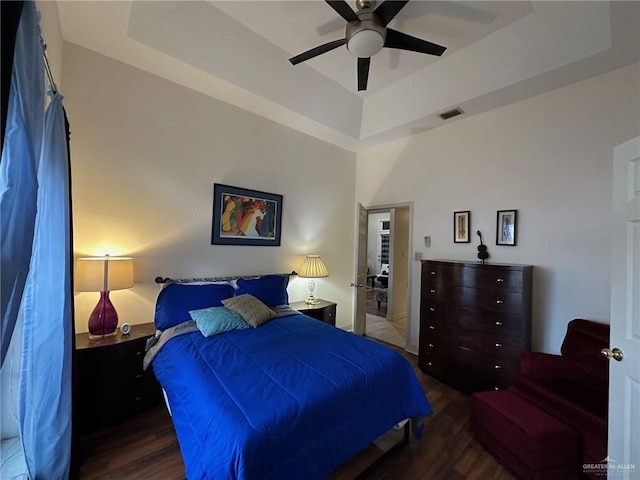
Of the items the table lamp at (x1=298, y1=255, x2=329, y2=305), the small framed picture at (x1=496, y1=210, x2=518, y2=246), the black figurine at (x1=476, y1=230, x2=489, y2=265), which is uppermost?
the small framed picture at (x1=496, y1=210, x2=518, y2=246)

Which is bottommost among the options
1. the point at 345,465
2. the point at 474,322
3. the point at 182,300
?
the point at 345,465

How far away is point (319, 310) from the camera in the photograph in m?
3.41

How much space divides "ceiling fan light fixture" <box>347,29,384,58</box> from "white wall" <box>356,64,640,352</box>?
1.89 metres

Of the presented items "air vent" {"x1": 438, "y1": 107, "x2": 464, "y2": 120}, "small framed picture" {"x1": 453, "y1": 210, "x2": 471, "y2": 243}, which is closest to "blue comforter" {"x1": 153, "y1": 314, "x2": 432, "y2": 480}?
"small framed picture" {"x1": 453, "y1": 210, "x2": 471, "y2": 243}

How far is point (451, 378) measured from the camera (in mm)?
2797

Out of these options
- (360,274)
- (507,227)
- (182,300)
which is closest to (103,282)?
(182,300)

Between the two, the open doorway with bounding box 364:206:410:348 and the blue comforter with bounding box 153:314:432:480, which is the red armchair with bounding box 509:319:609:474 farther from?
the open doorway with bounding box 364:206:410:348

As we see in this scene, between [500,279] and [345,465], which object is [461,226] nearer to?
[500,279]

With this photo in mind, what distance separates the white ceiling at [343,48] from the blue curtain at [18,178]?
1585 mm

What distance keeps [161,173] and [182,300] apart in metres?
1.32

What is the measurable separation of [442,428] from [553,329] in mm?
1493

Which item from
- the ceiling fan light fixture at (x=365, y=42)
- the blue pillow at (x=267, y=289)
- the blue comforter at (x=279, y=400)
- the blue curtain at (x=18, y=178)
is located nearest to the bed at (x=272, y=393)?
the blue comforter at (x=279, y=400)

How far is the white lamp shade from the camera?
2.01m

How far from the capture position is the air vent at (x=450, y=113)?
3.05 m
